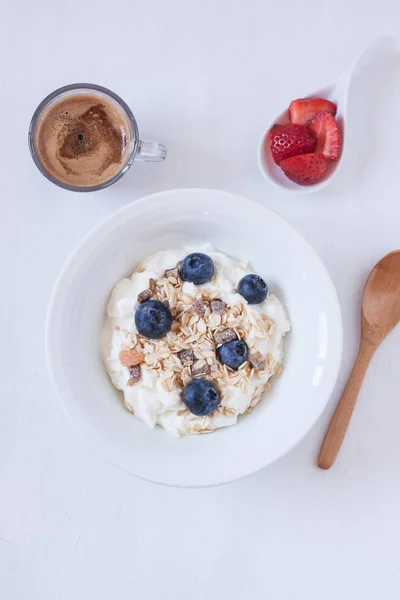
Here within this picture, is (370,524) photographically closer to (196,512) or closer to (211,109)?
(196,512)

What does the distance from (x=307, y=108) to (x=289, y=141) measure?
0.09 m

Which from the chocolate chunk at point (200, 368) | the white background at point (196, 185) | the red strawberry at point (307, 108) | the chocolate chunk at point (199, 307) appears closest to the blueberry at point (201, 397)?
the chocolate chunk at point (200, 368)

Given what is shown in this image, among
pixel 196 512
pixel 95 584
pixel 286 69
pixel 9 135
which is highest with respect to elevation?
pixel 286 69

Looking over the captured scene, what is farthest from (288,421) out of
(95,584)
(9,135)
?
(9,135)

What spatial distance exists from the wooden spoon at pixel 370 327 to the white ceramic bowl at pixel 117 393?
0.56 ft

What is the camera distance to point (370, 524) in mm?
1454

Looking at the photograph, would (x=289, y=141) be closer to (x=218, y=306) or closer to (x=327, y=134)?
(x=327, y=134)

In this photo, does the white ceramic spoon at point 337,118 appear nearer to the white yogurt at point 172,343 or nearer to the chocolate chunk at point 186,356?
the white yogurt at point 172,343

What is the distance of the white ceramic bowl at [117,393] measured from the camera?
123cm

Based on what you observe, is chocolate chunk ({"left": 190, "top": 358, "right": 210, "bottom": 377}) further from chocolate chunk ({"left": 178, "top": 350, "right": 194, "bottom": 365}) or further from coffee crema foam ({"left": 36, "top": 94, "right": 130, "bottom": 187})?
coffee crema foam ({"left": 36, "top": 94, "right": 130, "bottom": 187})

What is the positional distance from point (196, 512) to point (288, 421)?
322 mm

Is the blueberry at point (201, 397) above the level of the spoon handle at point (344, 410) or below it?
above

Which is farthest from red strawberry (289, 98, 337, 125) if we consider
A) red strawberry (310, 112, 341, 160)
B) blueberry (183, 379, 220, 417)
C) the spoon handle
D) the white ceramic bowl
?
blueberry (183, 379, 220, 417)

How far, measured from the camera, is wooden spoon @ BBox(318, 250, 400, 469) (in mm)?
1396
